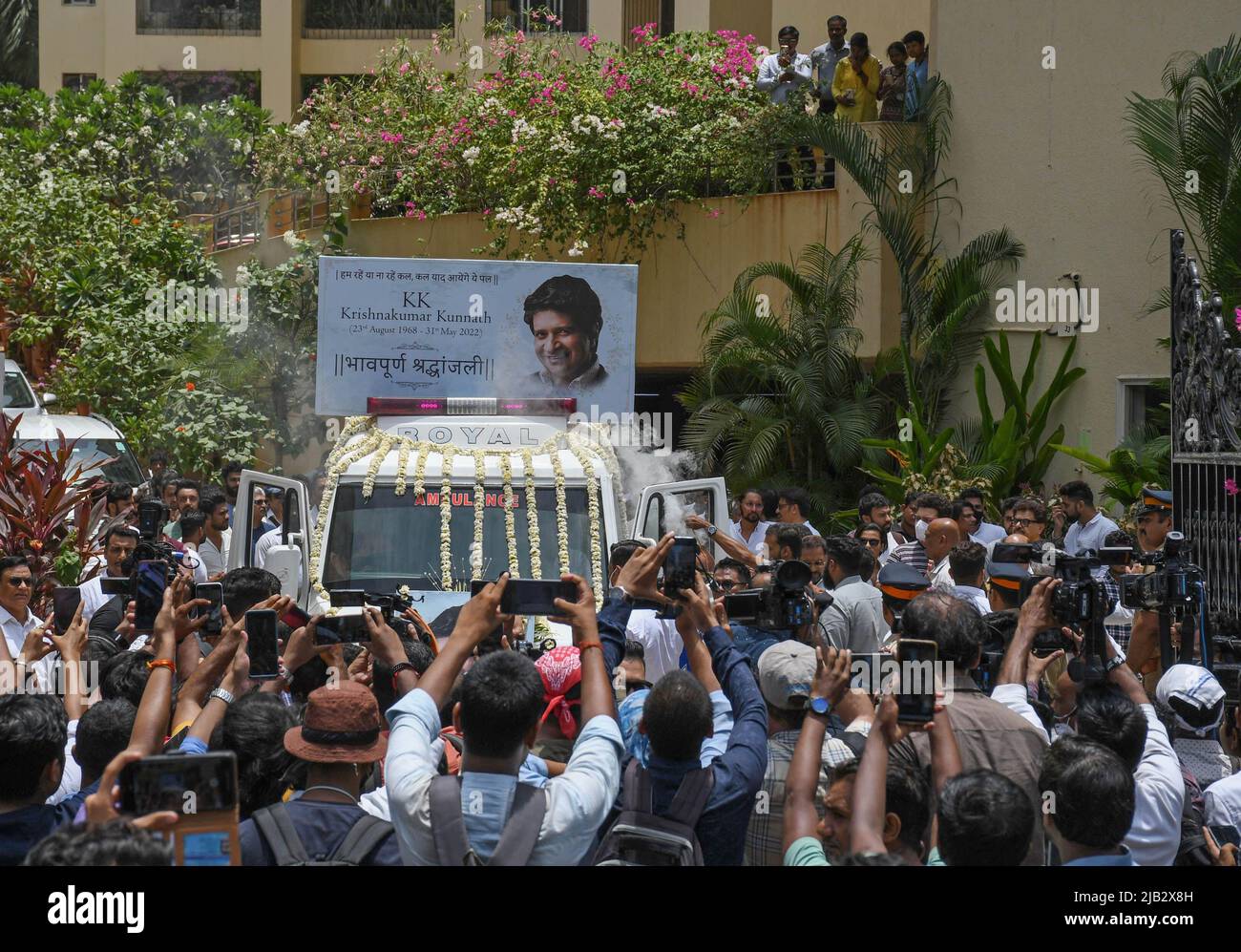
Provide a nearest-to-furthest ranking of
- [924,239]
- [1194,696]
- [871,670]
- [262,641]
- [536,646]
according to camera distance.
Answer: [262,641] → [871,670] → [1194,696] → [536,646] → [924,239]

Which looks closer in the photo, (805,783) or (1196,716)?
(805,783)

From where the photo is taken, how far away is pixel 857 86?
56.1 ft

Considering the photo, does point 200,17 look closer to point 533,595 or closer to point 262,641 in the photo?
point 262,641

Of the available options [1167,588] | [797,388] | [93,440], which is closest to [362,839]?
[1167,588]

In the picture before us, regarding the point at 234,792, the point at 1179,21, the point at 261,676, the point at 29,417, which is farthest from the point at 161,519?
the point at 1179,21

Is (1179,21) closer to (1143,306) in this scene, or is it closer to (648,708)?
(1143,306)

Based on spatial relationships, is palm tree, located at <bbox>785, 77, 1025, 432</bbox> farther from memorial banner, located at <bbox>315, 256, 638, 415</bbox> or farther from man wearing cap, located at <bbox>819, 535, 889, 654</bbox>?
man wearing cap, located at <bbox>819, 535, 889, 654</bbox>

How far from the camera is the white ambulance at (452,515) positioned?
29.8 ft

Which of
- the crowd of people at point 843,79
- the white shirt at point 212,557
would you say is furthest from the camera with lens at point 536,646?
the crowd of people at point 843,79

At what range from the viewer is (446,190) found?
19.8m

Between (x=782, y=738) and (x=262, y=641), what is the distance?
1.65 m

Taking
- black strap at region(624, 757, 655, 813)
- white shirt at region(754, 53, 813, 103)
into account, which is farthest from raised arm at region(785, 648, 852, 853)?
white shirt at region(754, 53, 813, 103)

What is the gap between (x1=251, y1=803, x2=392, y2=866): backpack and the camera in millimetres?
3938

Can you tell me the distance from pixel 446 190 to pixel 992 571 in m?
14.6
